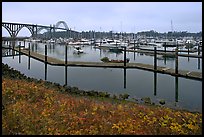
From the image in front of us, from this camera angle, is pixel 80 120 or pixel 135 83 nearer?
pixel 80 120

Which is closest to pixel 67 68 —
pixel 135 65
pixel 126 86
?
pixel 135 65

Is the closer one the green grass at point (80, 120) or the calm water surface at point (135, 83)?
the green grass at point (80, 120)

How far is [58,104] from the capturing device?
11164 millimetres

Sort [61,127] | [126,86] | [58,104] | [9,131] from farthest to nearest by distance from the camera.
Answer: [126,86]
[58,104]
[61,127]
[9,131]

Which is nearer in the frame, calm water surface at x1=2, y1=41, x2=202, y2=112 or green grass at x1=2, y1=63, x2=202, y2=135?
green grass at x1=2, y1=63, x2=202, y2=135

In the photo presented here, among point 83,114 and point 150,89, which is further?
point 150,89

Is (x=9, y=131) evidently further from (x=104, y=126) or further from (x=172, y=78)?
(x=172, y=78)

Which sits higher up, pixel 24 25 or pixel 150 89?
pixel 24 25

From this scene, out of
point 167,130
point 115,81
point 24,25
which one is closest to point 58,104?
point 167,130

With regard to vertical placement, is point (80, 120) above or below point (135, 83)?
above

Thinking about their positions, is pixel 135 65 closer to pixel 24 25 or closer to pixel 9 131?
pixel 9 131

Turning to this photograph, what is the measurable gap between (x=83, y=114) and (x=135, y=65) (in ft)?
73.7

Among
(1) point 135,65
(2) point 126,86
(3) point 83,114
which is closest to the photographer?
(3) point 83,114

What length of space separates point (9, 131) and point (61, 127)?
5.28 ft
